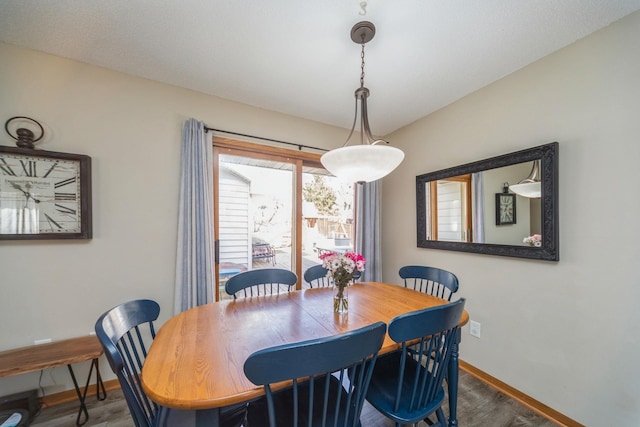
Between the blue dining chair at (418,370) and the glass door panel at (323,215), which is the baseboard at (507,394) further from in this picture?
the glass door panel at (323,215)

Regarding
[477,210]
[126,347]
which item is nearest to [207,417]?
[126,347]

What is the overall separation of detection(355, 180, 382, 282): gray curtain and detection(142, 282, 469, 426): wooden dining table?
106 cm

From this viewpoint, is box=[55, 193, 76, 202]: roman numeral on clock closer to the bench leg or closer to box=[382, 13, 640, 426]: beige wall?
the bench leg

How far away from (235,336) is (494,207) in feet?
7.26

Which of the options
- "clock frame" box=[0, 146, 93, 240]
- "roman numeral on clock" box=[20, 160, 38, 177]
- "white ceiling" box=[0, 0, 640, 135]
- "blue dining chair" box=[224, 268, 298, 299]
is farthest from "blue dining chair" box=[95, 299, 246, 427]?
"white ceiling" box=[0, 0, 640, 135]

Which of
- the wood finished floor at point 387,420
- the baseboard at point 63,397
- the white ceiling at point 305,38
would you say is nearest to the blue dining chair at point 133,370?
the wood finished floor at point 387,420

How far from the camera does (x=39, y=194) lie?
174 cm

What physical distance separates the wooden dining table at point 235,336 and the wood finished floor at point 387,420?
0.49m

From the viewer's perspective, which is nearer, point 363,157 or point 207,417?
point 207,417

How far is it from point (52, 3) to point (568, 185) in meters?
3.42

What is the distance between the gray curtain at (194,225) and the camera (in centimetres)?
210

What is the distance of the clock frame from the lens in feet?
5.49

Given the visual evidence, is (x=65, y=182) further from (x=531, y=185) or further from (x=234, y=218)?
(x=531, y=185)

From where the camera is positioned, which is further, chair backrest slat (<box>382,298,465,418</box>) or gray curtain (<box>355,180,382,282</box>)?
gray curtain (<box>355,180,382,282</box>)
